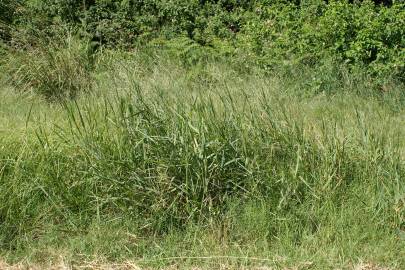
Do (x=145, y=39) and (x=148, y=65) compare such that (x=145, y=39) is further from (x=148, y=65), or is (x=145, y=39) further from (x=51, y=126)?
(x=51, y=126)

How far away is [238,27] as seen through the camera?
430 inches

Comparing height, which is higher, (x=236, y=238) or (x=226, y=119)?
(x=226, y=119)

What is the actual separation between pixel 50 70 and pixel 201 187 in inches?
173

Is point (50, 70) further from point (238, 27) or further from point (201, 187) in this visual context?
point (201, 187)

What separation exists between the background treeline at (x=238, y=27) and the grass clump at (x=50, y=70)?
497mm

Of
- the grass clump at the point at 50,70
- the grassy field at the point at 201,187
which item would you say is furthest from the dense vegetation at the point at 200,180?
the grass clump at the point at 50,70

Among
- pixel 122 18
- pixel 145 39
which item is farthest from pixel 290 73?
pixel 122 18

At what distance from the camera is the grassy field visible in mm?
4648

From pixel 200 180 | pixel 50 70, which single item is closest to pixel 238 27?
pixel 50 70

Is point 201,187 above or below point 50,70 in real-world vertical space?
below

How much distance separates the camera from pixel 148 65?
7984mm

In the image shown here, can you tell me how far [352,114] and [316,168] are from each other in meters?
1.37

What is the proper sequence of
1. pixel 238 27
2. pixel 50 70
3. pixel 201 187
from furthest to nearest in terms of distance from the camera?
pixel 238 27 < pixel 50 70 < pixel 201 187

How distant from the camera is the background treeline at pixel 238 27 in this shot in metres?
9.09
